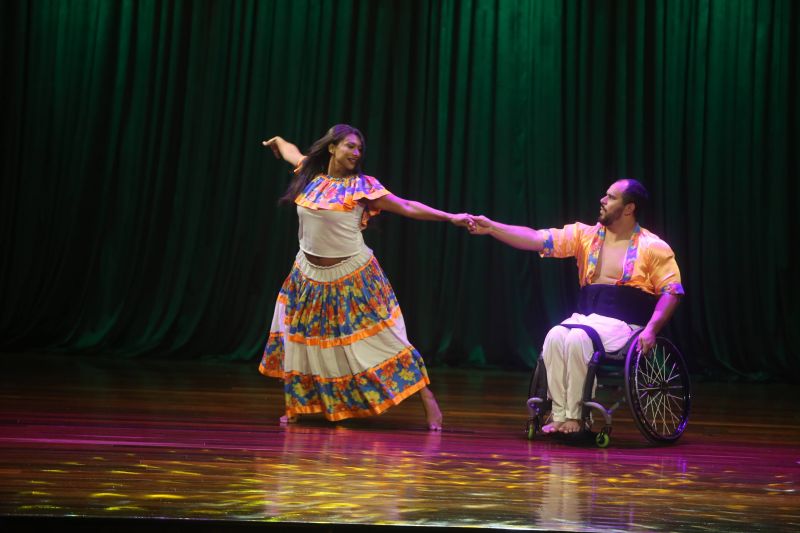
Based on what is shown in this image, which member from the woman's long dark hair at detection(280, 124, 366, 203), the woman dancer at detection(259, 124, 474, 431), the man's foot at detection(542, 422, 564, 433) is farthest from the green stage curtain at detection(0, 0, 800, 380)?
the man's foot at detection(542, 422, 564, 433)

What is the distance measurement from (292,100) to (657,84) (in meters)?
2.62

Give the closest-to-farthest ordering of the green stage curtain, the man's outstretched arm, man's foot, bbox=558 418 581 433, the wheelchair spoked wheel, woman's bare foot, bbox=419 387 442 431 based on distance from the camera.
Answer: the wheelchair spoked wheel
man's foot, bbox=558 418 581 433
woman's bare foot, bbox=419 387 442 431
the man's outstretched arm
the green stage curtain

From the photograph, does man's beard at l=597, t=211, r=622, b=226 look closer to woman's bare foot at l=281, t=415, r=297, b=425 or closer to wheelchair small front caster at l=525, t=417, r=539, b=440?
wheelchair small front caster at l=525, t=417, r=539, b=440

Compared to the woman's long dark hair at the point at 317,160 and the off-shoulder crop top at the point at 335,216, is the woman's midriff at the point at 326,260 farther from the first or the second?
the woman's long dark hair at the point at 317,160

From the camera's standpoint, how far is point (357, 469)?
288 centimetres

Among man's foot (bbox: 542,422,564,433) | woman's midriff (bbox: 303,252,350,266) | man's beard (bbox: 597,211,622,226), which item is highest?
man's beard (bbox: 597,211,622,226)

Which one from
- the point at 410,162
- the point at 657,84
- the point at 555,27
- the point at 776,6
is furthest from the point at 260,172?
the point at 776,6

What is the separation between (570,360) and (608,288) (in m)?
0.37

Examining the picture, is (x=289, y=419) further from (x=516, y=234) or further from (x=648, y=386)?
(x=648, y=386)

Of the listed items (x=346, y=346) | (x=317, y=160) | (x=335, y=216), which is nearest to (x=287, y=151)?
(x=317, y=160)

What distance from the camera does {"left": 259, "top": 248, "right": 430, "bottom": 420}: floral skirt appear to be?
152 inches

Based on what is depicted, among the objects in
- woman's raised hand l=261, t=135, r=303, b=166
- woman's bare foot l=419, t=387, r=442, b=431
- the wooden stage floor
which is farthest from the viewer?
woman's raised hand l=261, t=135, r=303, b=166

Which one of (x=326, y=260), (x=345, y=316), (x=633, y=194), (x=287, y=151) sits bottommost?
(x=345, y=316)

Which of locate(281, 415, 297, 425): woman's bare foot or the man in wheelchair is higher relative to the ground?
the man in wheelchair
